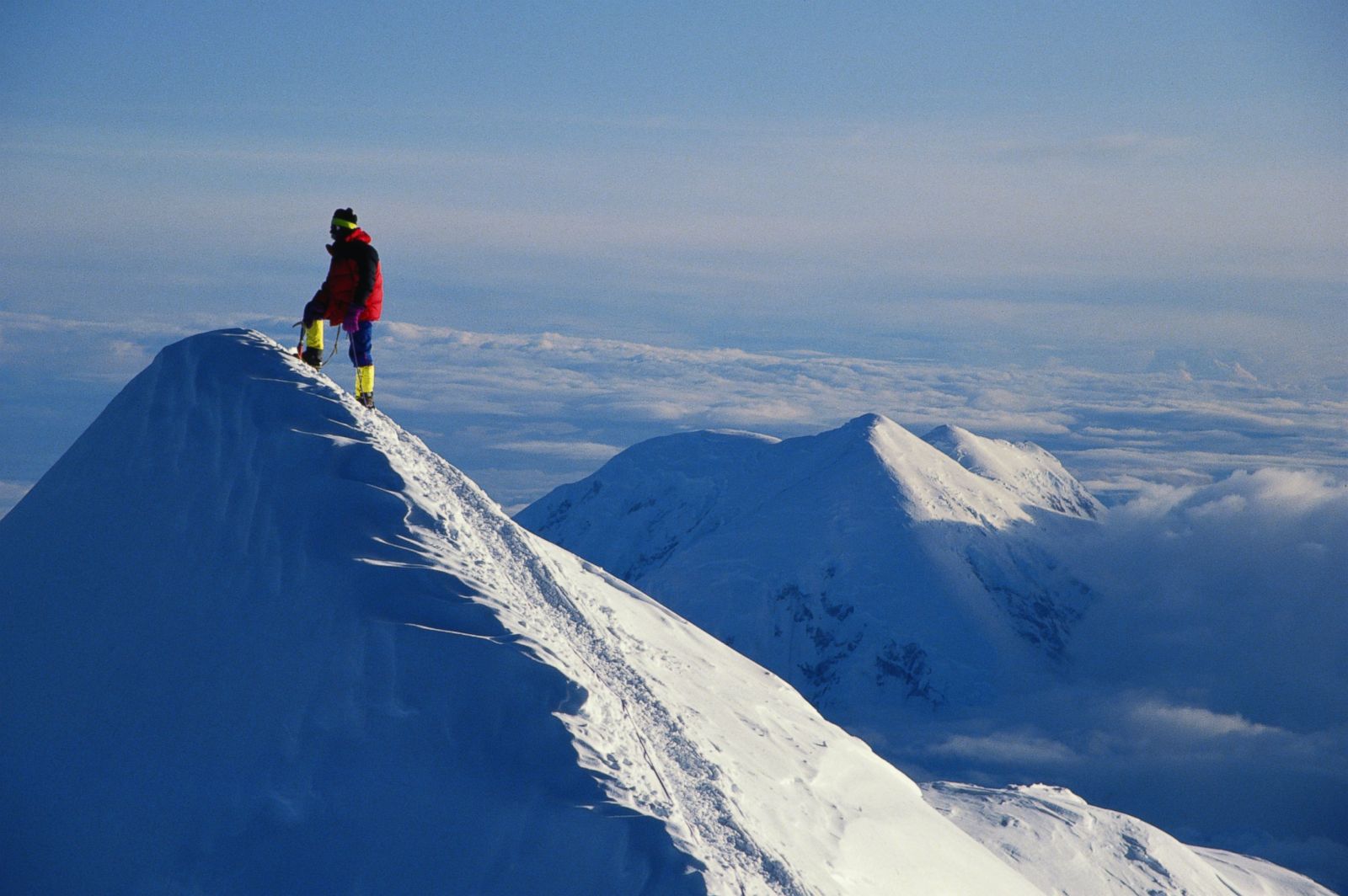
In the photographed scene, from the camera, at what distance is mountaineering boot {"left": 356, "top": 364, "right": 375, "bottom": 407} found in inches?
830

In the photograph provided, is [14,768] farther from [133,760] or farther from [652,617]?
[652,617]

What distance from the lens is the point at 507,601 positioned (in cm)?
1552

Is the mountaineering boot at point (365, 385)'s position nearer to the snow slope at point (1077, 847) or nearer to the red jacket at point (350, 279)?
the red jacket at point (350, 279)

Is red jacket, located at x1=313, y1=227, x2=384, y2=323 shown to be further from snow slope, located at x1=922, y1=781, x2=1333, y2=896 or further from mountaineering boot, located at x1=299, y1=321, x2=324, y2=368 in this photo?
snow slope, located at x1=922, y1=781, x2=1333, y2=896

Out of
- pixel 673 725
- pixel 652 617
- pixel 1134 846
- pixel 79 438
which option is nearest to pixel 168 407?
pixel 79 438

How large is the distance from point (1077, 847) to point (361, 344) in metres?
50.1

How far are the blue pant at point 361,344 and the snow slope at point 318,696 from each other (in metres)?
2.22

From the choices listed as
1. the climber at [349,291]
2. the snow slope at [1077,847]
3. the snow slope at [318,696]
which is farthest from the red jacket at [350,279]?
the snow slope at [1077,847]

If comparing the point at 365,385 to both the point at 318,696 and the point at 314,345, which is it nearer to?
the point at 314,345

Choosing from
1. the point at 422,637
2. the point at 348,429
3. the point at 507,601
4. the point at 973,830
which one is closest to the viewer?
the point at 422,637

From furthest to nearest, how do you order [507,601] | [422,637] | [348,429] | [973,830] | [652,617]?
[973,830]
[652,617]
[348,429]
[507,601]
[422,637]

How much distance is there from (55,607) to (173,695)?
3.03 metres

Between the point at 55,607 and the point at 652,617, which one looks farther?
the point at 652,617

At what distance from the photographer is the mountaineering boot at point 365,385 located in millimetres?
21094
